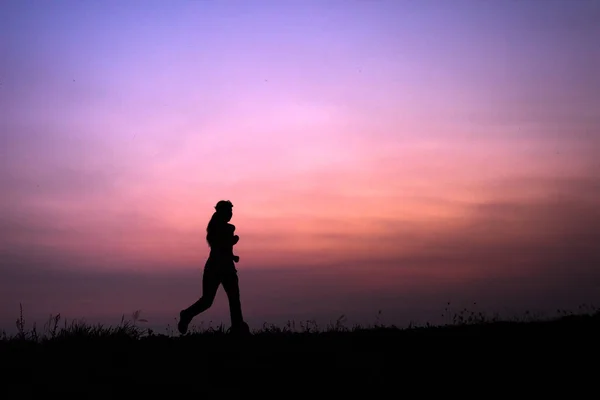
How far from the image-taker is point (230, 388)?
25.0 ft

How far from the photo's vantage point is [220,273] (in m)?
11.9

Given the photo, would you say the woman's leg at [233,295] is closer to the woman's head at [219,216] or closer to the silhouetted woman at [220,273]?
the silhouetted woman at [220,273]

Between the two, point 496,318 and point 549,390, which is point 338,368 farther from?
point 496,318

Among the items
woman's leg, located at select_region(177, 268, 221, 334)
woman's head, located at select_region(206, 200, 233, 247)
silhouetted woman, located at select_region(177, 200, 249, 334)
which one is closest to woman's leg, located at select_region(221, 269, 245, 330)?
silhouetted woman, located at select_region(177, 200, 249, 334)

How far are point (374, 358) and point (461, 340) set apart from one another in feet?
6.14

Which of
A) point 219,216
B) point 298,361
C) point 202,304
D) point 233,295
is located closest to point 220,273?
point 233,295

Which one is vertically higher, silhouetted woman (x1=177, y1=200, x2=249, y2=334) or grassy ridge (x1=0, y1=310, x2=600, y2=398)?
silhouetted woman (x1=177, y1=200, x2=249, y2=334)

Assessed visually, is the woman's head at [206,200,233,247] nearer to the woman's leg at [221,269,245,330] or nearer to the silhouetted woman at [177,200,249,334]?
the silhouetted woman at [177,200,249,334]

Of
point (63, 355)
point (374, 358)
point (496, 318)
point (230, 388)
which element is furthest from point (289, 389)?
point (496, 318)

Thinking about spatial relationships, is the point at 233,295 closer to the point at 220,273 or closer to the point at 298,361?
the point at 220,273

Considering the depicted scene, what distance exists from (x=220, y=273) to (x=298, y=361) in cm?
355

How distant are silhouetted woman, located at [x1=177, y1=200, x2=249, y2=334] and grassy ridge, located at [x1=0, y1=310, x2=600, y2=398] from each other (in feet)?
2.30

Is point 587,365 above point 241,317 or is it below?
below

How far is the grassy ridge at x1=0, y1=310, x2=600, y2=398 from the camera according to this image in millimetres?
7676
